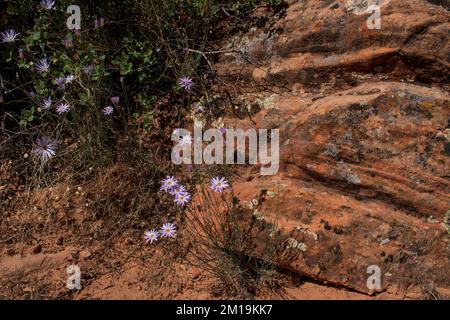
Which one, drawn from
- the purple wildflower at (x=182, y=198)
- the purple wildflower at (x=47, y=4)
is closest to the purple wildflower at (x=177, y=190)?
the purple wildflower at (x=182, y=198)

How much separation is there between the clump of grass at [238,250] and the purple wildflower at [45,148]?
1305 millimetres

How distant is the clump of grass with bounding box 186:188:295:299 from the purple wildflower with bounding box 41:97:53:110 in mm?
1441

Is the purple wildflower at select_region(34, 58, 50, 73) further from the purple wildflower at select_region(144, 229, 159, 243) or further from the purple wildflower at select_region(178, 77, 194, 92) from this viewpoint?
the purple wildflower at select_region(144, 229, 159, 243)

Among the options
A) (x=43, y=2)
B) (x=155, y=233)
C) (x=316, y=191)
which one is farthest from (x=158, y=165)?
(x=43, y=2)

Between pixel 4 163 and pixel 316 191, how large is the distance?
2454 mm

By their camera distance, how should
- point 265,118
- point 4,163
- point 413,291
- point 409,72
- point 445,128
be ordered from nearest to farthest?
point 413,291 → point 445,128 → point 409,72 → point 265,118 → point 4,163

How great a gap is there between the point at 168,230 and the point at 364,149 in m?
1.36

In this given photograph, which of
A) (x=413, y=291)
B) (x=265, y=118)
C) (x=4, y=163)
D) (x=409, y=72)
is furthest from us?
(x=4, y=163)

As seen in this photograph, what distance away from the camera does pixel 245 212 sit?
329 cm

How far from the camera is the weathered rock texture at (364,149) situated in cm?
299

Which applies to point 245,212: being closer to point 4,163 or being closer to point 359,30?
point 359,30

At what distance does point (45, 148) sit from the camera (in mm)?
3918

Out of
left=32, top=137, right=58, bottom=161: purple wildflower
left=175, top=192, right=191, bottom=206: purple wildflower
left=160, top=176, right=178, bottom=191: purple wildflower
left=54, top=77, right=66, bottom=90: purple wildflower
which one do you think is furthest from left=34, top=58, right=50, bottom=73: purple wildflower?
left=175, top=192, right=191, bottom=206: purple wildflower

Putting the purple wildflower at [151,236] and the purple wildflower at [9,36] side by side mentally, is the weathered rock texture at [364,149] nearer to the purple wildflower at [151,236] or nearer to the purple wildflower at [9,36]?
the purple wildflower at [151,236]
